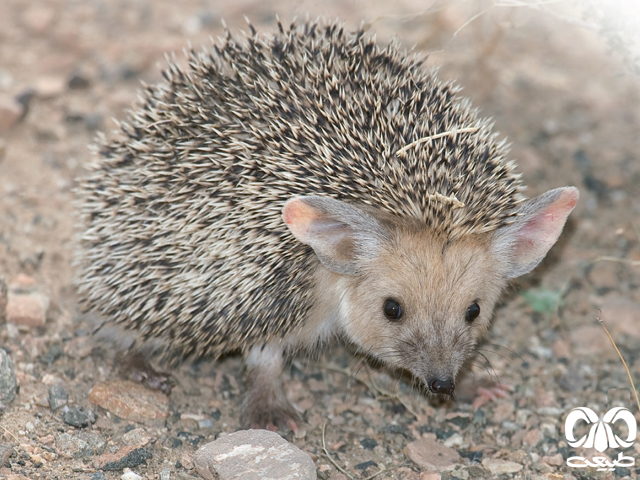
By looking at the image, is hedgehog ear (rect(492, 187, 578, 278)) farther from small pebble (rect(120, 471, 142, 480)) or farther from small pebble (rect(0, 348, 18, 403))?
small pebble (rect(0, 348, 18, 403))

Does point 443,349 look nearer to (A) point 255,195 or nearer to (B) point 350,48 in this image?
(A) point 255,195

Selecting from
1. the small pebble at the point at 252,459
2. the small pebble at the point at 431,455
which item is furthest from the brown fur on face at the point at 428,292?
the small pebble at the point at 252,459

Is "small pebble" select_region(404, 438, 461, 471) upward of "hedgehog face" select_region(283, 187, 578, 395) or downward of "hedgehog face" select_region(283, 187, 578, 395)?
downward

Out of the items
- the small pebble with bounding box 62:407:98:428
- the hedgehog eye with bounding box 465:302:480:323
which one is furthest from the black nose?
the small pebble with bounding box 62:407:98:428

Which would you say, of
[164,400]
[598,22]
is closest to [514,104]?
[598,22]

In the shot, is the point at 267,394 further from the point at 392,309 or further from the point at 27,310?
the point at 27,310

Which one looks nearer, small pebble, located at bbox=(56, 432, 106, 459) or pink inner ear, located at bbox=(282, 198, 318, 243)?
pink inner ear, located at bbox=(282, 198, 318, 243)
